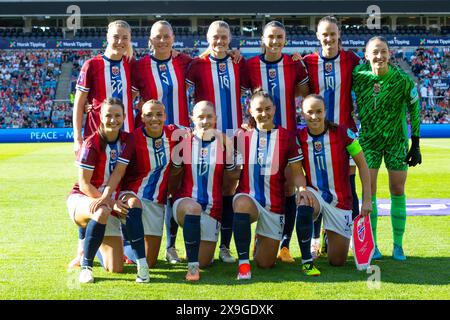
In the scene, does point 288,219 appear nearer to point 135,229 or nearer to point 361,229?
point 361,229

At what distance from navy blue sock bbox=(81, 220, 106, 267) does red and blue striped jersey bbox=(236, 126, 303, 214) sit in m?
1.07

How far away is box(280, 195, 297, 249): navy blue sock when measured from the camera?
16.3 feet

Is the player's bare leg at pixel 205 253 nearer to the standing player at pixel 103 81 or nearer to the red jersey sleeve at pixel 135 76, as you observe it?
the standing player at pixel 103 81

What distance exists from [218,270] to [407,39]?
29.6 m

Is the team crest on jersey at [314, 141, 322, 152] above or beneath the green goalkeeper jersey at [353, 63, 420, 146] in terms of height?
beneath

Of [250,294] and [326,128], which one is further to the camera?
[326,128]

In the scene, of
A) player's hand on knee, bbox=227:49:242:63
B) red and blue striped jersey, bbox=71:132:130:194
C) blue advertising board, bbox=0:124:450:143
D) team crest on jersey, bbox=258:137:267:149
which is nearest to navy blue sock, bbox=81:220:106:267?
red and blue striped jersey, bbox=71:132:130:194

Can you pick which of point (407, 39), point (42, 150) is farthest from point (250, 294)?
point (407, 39)

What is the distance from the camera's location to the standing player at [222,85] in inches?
197

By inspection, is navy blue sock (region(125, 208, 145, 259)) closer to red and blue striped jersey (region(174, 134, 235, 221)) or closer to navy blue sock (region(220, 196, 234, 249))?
red and blue striped jersey (region(174, 134, 235, 221))

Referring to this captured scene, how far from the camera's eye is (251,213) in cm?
443

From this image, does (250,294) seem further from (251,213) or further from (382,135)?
(382,135)

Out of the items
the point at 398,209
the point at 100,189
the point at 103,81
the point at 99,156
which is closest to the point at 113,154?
the point at 99,156

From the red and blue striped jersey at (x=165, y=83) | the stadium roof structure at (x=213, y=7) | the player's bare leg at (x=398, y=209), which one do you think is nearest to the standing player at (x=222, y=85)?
the red and blue striped jersey at (x=165, y=83)
